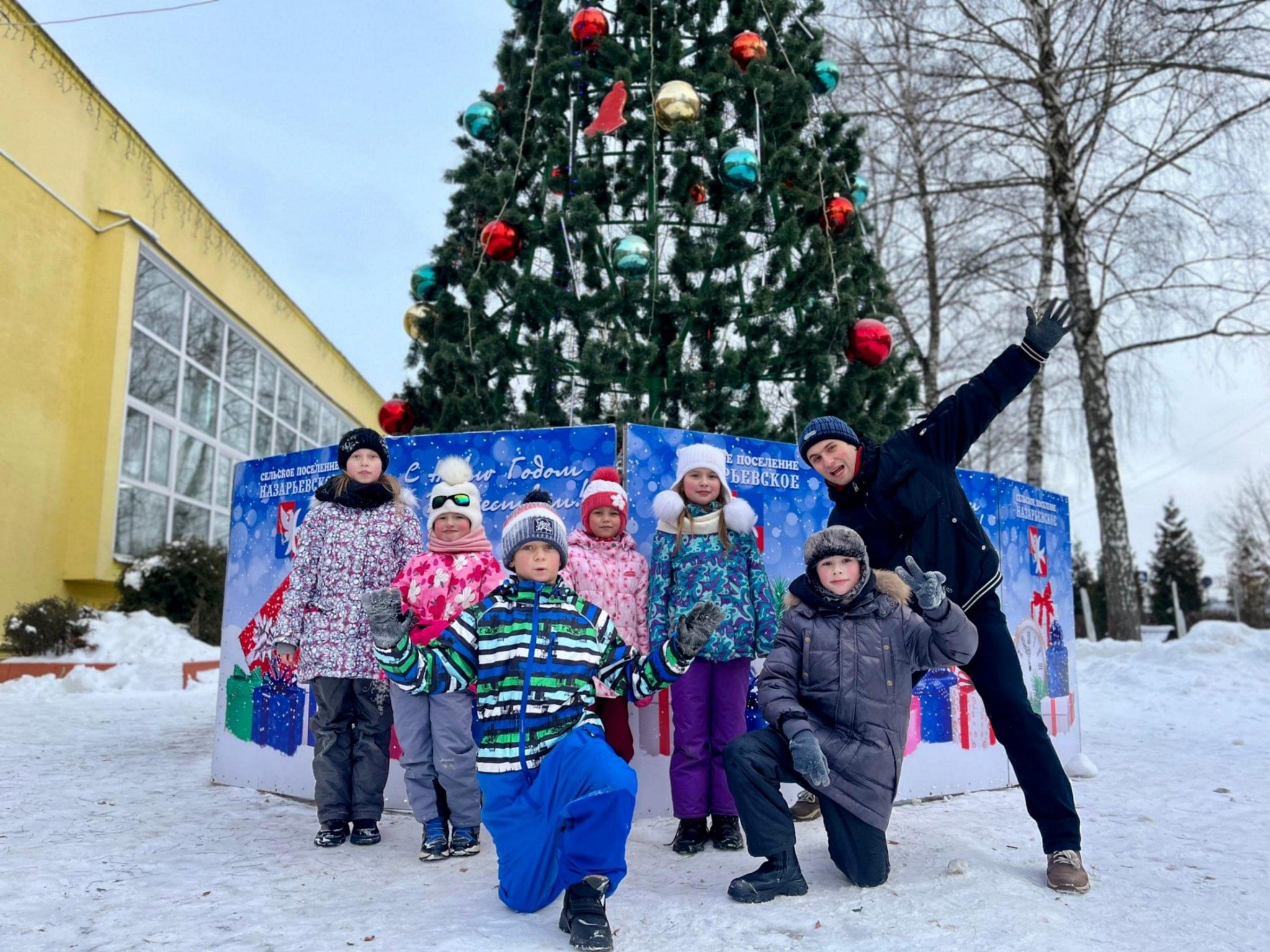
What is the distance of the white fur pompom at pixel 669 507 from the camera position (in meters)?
4.36

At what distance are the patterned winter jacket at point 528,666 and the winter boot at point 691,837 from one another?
0.95 meters

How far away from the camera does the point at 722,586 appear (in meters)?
4.18

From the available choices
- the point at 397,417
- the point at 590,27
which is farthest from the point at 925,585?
the point at 590,27

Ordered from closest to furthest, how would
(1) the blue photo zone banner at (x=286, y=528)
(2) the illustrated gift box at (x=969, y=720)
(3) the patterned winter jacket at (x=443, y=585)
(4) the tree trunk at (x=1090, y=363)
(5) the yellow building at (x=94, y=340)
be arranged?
(3) the patterned winter jacket at (x=443, y=585)
(1) the blue photo zone banner at (x=286, y=528)
(2) the illustrated gift box at (x=969, y=720)
(5) the yellow building at (x=94, y=340)
(4) the tree trunk at (x=1090, y=363)

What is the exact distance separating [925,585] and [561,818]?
4.84ft

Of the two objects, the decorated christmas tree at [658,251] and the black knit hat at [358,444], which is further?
the decorated christmas tree at [658,251]

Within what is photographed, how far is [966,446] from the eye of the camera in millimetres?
3922

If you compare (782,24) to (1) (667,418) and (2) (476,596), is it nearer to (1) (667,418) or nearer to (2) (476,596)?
(1) (667,418)

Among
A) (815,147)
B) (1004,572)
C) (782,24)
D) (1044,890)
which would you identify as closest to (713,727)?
(1044,890)

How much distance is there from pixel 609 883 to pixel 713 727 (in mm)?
1320

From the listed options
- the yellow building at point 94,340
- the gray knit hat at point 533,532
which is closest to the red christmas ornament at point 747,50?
the gray knit hat at point 533,532

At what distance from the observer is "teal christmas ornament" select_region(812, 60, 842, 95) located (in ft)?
22.9

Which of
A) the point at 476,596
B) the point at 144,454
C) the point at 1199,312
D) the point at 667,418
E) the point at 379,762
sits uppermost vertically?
the point at 1199,312

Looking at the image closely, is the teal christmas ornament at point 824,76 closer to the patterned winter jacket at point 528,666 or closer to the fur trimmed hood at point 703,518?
the fur trimmed hood at point 703,518
